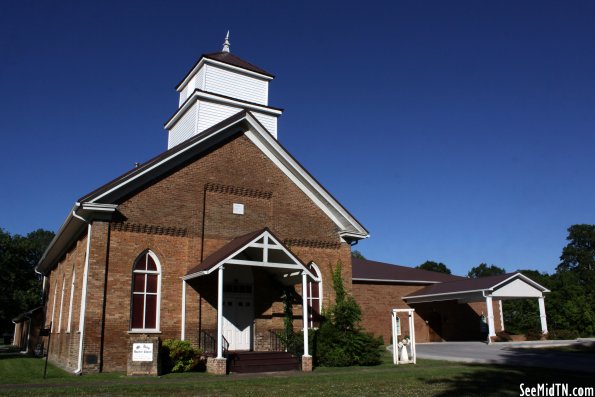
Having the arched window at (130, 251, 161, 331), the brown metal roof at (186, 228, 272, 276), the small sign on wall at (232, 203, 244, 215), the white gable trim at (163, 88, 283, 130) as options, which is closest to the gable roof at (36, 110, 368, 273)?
the arched window at (130, 251, 161, 331)

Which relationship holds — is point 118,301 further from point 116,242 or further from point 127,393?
point 127,393

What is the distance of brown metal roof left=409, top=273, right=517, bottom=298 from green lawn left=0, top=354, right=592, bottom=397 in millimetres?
15752

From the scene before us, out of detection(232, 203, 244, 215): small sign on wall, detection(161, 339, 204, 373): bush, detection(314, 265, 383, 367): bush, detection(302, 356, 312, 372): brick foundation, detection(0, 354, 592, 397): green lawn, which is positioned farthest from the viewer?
detection(232, 203, 244, 215): small sign on wall

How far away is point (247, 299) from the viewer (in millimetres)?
21234

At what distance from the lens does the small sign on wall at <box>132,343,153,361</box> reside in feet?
53.7

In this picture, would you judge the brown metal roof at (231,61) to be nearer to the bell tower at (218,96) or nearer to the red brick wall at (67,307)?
the bell tower at (218,96)

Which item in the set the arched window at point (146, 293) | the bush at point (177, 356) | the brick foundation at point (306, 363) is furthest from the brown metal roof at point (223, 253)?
the brick foundation at point (306, 363)

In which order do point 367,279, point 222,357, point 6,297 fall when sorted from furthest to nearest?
point 6,297 → point 367,279 → point 222,357

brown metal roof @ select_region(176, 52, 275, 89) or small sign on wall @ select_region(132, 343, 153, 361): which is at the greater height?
brown metal roof @ select_region(176, 52, 275, 89)

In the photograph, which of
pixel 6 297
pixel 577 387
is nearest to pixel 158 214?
A: pixel 577 387

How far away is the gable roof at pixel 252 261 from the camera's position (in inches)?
714

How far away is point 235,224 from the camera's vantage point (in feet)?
70.0

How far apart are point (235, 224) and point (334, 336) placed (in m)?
5.86

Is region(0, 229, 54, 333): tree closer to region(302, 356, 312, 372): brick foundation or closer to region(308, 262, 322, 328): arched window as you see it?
region(308, 262, 322, 328): arched window
